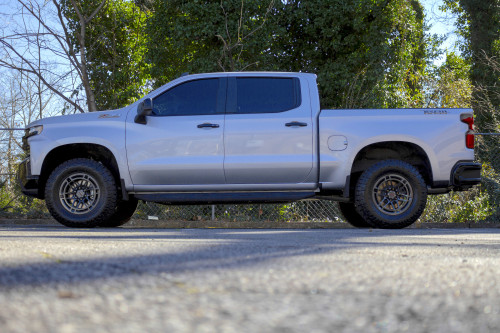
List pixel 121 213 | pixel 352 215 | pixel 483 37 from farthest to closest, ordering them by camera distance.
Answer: pixel 483 37 → pixel 352 215 → pixel 121 213

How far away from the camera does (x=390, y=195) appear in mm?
6645

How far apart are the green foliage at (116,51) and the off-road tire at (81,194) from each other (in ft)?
35.4

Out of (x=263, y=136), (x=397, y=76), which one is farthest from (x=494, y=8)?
(x=263, y=136)

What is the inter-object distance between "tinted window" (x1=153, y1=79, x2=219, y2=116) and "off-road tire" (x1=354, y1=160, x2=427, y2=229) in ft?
6.98

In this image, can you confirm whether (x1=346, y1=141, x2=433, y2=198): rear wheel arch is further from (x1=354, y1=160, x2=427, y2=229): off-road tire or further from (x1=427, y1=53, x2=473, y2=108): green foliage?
(x1=427, y1=53, x2=473, y2=108): green foliage

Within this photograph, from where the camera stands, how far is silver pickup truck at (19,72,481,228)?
258 inches

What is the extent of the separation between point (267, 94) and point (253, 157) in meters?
0.91

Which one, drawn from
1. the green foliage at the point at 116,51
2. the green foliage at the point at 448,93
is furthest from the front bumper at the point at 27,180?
the green foliage at the point at 448,93

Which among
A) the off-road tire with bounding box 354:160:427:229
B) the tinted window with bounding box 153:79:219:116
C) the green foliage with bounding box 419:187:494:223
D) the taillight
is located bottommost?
the green foliage with bounding box 419:187:494:223

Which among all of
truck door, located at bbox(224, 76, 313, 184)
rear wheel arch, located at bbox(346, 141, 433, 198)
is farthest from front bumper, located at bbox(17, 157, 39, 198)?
rear wheel arch, located at bbox(346, 141, 433, 198)

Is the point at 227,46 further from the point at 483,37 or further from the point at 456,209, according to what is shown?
the point at 483,37

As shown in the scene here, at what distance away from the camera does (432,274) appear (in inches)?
84.1

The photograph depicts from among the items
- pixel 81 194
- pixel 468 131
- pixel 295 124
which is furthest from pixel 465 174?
pixel 81 194

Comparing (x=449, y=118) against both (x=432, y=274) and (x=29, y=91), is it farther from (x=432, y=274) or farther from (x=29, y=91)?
(x=29, y=91)
